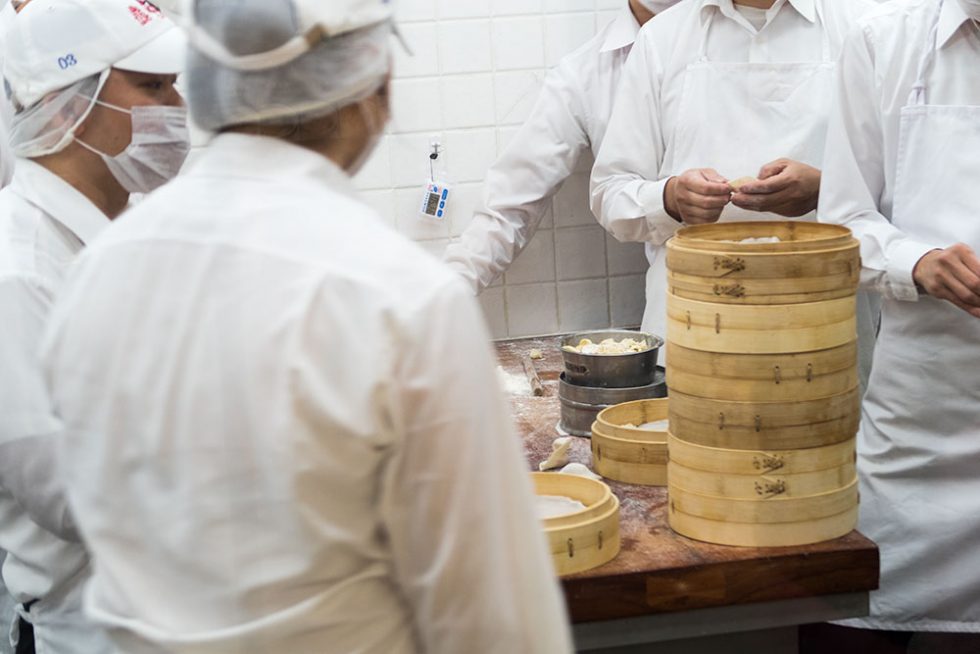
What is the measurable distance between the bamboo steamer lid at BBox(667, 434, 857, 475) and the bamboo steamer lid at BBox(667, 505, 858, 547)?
0.10m

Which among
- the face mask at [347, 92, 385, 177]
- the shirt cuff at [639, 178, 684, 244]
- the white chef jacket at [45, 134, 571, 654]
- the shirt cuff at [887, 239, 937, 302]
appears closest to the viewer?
the white chef jacket at [45, 134, 571, 654]

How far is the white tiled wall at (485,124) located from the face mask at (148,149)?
1.73 meters

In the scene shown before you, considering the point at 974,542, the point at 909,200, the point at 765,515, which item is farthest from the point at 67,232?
the point at 974,542

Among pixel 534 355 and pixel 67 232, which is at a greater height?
pixel 67 232

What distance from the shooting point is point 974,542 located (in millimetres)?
2707

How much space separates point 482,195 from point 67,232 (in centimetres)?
203

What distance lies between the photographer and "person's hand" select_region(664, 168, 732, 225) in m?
2.88

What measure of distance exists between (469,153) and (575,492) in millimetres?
2119

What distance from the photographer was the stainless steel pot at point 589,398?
2.65 metres

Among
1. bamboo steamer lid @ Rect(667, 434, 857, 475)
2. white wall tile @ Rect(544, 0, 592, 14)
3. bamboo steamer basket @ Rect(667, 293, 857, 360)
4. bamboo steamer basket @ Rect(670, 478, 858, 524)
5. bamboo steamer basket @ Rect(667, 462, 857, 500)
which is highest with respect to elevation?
white wall tile @ Rect(544, 0, 592, 14)

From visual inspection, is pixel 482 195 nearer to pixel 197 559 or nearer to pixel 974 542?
pixel 974 542

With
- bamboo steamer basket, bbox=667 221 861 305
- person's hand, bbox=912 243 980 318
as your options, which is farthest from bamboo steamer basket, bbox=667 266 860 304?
person's hand, bbox=912 243 980 318

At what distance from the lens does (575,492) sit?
2182 mm

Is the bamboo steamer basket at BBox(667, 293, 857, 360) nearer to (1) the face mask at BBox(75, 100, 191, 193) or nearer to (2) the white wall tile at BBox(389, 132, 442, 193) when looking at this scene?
(1) the face mask at BBox(75, 100, 191, 193)
